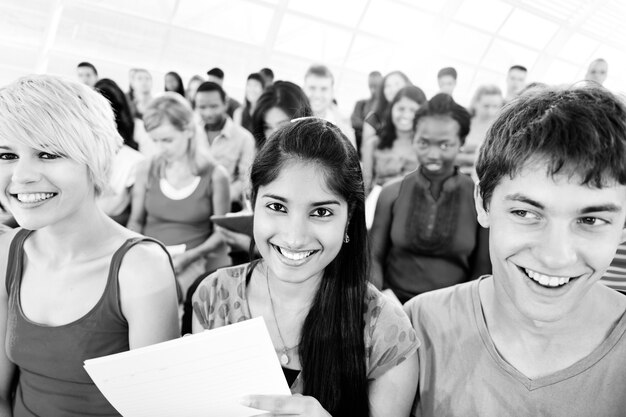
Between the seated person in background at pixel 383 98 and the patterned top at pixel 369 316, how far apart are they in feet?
7.78

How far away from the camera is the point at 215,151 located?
348 centimetres

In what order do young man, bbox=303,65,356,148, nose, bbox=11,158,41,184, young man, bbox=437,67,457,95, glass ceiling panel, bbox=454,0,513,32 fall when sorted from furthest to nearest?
glass ceiling panel, bbox=454,0,513,32, young man, bbox=437,67,457,95, young man, bbox=303,65,356,148, nose, bbox=11,158,41,184

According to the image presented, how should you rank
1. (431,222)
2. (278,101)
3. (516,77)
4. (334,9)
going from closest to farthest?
(431,222), (278,101), (516,77), (334,9)

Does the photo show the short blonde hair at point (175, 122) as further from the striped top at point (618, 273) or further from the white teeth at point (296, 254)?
the striped top at point (618, 273)

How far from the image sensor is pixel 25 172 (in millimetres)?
1031

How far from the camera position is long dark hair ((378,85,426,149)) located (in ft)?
9.43

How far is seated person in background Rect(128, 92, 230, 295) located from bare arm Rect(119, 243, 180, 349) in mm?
1263

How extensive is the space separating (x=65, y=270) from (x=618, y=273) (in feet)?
5.62

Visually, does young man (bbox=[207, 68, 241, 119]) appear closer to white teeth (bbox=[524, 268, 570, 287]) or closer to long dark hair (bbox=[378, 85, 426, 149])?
long dark hair (bbox=[378, 85, 426, 149])

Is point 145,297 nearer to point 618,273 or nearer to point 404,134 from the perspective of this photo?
point 618,273

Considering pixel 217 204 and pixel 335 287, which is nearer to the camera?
pixel 335 287

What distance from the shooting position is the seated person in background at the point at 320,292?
108 centimetres

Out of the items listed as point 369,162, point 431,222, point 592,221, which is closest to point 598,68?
point 369,162

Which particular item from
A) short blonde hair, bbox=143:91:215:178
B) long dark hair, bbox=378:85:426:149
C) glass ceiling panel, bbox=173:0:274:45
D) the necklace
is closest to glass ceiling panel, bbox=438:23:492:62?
long dark hair, bbox=378:85:426:149
